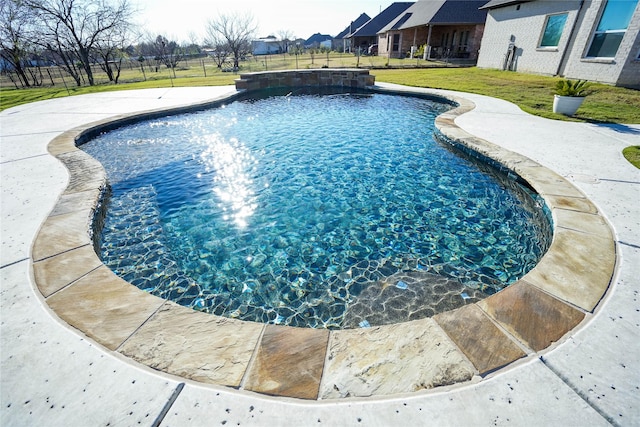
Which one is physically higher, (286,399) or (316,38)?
(316,38)

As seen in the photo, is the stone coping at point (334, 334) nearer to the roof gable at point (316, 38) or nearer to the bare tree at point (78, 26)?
the bare tree at point (78, 26)

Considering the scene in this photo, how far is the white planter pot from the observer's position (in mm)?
7570

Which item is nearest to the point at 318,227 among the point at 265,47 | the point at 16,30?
the point at 16,30

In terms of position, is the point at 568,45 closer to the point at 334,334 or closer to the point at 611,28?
the point at 611,28

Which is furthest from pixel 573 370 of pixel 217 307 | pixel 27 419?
pixel 27 419

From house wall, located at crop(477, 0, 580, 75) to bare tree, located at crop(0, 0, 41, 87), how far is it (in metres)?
33.1

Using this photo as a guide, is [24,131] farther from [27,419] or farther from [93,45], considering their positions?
[93,45]

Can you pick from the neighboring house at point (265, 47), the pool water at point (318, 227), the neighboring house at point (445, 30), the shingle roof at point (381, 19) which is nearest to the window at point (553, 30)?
the neighboring house at point (445, 30)

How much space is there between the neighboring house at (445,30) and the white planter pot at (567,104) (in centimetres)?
2045

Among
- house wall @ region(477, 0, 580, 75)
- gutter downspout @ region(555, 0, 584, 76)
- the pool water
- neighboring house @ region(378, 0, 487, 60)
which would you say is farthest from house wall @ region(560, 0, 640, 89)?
neighboring house @ region(378, 0, 487, 60)

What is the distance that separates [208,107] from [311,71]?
6.89 meters

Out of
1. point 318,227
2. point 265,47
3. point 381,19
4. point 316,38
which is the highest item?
point 316,38

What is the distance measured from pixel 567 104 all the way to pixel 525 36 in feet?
38.0

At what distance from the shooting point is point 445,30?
90.8ft
